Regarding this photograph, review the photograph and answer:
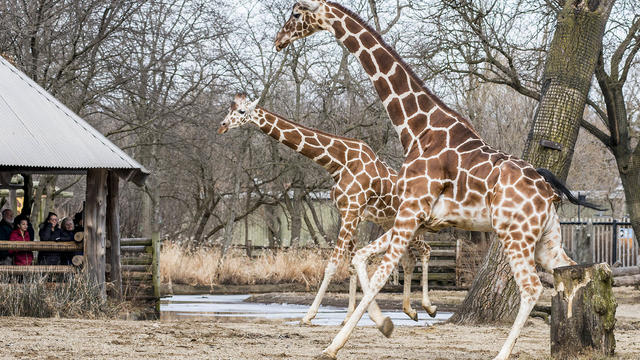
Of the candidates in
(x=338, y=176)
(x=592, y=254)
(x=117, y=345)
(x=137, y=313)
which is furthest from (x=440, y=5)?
(x=592, y=254)

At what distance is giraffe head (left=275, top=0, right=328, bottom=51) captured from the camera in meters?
9.10

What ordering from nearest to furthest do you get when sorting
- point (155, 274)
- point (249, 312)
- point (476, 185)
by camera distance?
1. point (476, 185)
2. point (249, 312)
3. point (155, 274)

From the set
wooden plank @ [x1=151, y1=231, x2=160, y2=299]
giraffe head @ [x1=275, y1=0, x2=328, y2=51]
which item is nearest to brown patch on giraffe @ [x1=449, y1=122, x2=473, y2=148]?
giraffe head @ [x1=275, y1=0, x2=328, y2=51]

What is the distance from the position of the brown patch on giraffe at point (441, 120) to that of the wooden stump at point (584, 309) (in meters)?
1.65

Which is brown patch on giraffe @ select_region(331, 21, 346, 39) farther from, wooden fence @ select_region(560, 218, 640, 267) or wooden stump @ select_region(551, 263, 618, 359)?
wooden fence @ select_region(560, 218, 640, 267)

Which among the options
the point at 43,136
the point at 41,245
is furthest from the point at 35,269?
the point at 43,136

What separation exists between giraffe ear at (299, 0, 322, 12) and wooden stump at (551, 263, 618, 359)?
3612 mm

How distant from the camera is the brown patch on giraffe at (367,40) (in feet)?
29.2

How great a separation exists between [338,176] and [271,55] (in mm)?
13480

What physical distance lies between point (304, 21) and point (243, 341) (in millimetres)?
3396

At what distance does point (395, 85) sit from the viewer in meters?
8.65

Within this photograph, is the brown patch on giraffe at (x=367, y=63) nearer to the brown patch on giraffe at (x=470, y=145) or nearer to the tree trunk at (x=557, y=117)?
the brown patch on giraffe at (x=470, y=145)

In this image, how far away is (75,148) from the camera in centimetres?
1365

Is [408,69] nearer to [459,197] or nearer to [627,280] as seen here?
[459,197]
